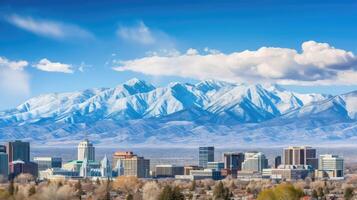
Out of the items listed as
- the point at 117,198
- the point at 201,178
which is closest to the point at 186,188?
the point at 117,198

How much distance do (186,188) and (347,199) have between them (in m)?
39.4

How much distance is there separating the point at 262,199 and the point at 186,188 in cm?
4775

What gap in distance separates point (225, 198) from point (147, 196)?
8.69 m

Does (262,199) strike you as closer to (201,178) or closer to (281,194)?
(281,194)

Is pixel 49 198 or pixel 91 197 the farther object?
pixel 91 197

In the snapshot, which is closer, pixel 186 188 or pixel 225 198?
pixel 225 198

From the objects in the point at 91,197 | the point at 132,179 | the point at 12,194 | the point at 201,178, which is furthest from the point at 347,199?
the point at 201,178

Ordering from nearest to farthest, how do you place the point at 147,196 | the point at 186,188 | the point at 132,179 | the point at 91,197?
1. the point at 147,196
2. the point at 91,197
3. the point at 186,188
4. the point at 132,179

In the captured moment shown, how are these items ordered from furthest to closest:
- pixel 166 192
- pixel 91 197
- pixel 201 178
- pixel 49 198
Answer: pixel 201 178 → pixel 91 197 → pixel 49 198 → pixel 166 192

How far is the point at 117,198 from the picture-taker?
4309 inches

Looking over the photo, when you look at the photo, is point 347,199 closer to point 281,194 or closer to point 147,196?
point 281,194

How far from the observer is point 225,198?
95312 mm

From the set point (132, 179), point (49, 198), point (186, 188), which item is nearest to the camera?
point (49, 198)

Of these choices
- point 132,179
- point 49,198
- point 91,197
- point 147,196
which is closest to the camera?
point 49,198
